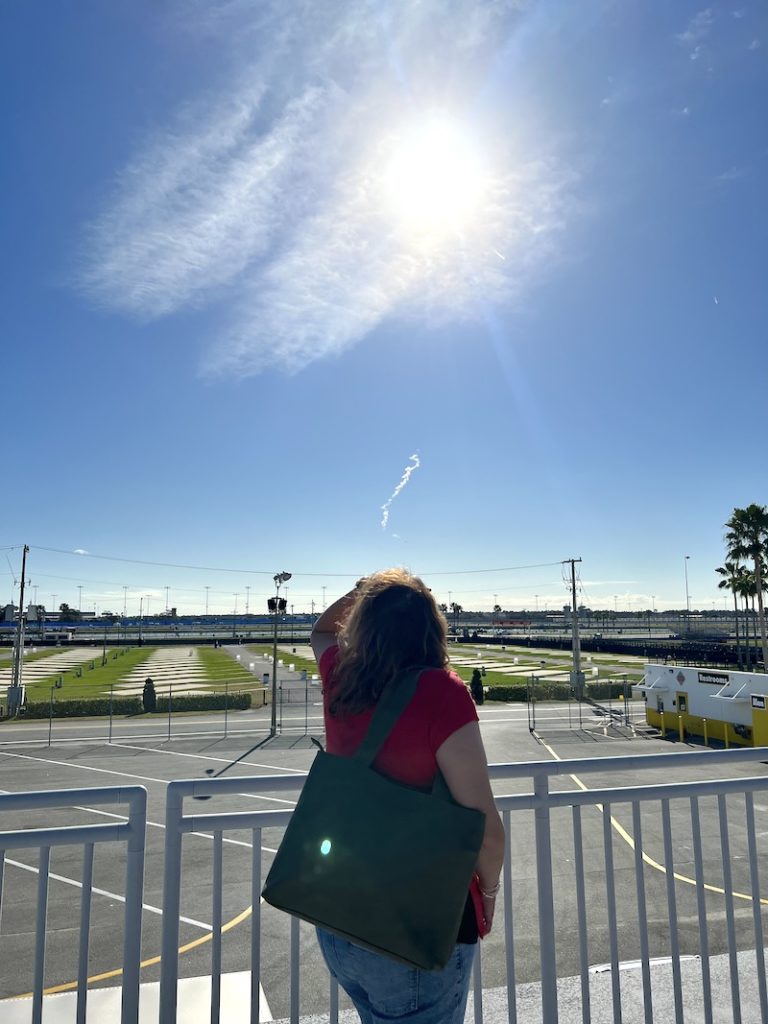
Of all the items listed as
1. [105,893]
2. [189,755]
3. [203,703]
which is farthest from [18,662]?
[105,893]

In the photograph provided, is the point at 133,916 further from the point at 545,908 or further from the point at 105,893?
the point at 105,893

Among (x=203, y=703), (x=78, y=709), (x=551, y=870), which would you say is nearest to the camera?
→ (x=551, y=870)

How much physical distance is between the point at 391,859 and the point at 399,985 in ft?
1.49

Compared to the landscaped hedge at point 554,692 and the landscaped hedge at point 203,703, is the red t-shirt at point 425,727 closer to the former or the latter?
the landscaped hedge at point 203,703

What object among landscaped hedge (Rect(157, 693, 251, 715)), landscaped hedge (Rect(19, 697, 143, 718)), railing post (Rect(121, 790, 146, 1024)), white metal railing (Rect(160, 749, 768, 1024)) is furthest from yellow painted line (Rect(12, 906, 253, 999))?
landscaped hedge (Rect(19, 697, 143, 718))

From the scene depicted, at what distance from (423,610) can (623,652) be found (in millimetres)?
75638

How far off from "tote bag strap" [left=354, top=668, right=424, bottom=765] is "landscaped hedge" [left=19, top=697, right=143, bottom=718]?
116ft

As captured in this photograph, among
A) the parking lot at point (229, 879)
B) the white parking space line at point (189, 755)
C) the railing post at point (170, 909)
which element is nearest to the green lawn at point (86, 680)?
Answer: the white parking space line at point (189, 755)

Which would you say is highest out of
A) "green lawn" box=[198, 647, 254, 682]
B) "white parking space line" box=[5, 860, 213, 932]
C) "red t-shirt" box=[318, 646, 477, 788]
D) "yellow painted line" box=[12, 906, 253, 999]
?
"red t-shirt" box=[318, 646, 477, 788]

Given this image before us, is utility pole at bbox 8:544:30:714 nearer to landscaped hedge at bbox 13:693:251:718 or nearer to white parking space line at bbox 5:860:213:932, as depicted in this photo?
landscaped hedge at bbox 13:693:251:718

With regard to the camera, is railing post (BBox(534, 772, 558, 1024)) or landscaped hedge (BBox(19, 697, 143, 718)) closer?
railing post (BBox(534, 772, 558, 1024))

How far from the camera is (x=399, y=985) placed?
1.78 metres

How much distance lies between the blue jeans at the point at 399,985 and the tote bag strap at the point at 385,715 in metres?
0.59

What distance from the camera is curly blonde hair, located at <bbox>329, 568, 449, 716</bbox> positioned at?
5.86 feet
